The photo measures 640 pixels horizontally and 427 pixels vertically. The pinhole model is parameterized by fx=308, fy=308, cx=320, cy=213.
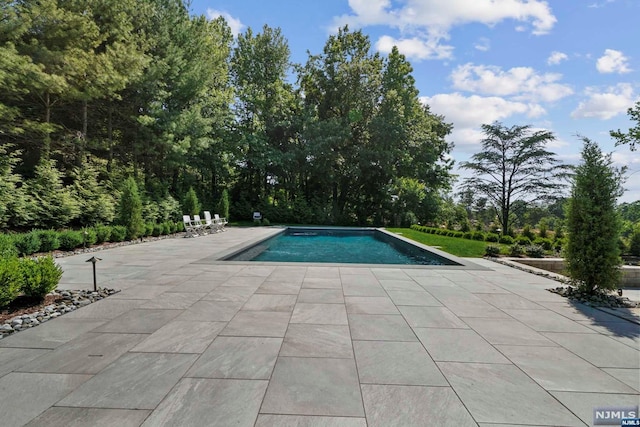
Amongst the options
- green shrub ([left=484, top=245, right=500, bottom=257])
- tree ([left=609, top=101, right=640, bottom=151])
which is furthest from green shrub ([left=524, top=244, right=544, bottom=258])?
tree ([left=609, top=101, right=640, bottom=151])

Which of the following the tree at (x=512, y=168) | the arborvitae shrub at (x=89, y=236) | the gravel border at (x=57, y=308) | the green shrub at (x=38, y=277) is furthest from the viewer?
the tree at (x=512, y=168)

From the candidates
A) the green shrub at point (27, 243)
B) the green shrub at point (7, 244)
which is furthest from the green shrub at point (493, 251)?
the green shrub at point (27, 243)

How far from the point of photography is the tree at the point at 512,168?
79.6 feet

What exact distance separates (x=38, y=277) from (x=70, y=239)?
5.83 m

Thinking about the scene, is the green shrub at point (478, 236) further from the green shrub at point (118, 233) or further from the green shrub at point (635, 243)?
the green shrub at point (118, 233)

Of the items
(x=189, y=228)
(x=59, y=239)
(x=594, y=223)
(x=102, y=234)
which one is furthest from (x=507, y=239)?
(x=59, y=239)

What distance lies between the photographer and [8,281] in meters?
3.60

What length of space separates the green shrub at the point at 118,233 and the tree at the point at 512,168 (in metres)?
24.7

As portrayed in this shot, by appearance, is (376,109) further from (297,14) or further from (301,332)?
(301,332)

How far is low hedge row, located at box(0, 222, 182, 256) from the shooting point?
739cm

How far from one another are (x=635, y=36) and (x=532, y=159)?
21801mm

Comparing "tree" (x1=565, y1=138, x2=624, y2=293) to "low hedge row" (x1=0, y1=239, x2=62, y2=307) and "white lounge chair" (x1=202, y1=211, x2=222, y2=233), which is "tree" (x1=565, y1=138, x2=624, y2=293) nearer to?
"low hedge row" (x1=0, y1=239, x2=62, y2=307)

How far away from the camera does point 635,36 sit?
5.80m

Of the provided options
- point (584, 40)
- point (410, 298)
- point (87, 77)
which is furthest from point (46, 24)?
point (584, 40)
